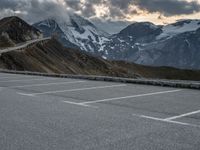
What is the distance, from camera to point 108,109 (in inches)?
438

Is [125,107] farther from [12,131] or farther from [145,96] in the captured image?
[12,131]

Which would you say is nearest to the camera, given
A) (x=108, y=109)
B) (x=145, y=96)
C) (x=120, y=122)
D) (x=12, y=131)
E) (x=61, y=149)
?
(x=61, y=149)

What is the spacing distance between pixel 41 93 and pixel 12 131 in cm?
717

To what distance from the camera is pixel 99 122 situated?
30.0 feet

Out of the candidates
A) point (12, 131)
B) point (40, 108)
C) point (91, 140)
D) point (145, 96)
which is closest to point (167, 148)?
point (91, 140)

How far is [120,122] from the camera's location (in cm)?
911

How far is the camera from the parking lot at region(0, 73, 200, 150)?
7180 millimetres

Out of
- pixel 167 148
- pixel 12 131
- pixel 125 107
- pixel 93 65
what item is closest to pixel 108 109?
pixel 125 107

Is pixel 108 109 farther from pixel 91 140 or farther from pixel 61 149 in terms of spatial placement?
pixel 61 149

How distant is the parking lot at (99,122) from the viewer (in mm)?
7180

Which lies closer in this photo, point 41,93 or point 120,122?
point 120,122

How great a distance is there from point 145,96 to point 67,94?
2.86 metres

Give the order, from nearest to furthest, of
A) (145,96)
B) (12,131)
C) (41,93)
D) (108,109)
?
(12,131), (108,109), (145,96), (41,93)

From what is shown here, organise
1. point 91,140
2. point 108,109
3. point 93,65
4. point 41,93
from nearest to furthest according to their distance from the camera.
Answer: point 91,140, point 108,109, point 41,93, point 93,65
